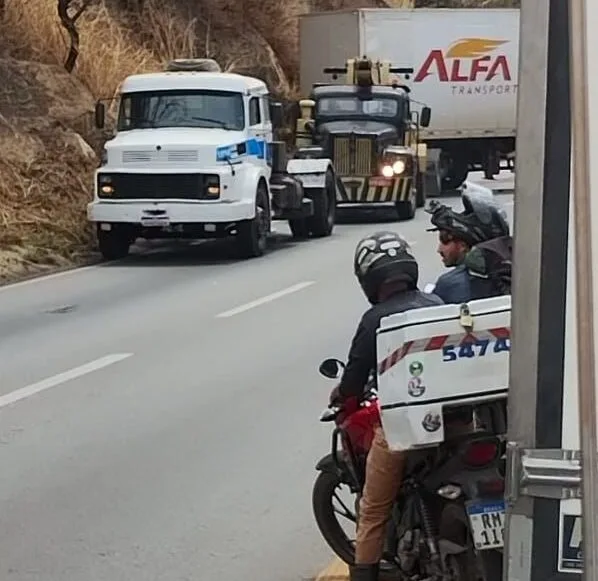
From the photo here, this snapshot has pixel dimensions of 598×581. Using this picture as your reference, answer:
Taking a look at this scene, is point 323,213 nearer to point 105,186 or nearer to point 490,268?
point 105,186

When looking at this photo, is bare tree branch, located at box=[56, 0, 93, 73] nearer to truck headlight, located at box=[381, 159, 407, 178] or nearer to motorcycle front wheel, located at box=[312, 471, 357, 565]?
truck headlight, located at box=[381, 159, 407, 178]

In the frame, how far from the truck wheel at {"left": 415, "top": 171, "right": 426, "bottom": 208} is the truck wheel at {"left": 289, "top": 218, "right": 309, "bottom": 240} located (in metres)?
5.01

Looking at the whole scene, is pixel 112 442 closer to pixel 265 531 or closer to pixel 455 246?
pixel 265 531

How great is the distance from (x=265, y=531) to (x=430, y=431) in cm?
278

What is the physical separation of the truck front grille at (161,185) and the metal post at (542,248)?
1742 centimetres

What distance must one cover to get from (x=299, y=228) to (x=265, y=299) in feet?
26.7

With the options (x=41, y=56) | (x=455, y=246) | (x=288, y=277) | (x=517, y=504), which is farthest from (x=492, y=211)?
(x=41, y=56)

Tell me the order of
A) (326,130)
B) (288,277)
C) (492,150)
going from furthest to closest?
1. (492,150)
2. (326,130)
3. (288,277)

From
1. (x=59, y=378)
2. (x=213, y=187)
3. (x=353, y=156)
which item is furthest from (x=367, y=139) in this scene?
(x=59, y=378)

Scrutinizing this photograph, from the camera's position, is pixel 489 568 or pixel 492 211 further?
pixel 492 211

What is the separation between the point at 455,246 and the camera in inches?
249

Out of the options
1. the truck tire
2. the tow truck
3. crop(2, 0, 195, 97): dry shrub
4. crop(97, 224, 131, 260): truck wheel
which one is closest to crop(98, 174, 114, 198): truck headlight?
crop(97, 224, 131, 260): truck wheel

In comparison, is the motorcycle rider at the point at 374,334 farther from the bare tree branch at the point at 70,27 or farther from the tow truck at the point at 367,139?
the bare tree branch at the point at 70,27

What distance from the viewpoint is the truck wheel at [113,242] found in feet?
68.5
